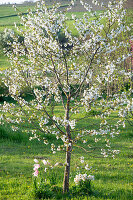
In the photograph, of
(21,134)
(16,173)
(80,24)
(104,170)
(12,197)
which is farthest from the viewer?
(21,134)

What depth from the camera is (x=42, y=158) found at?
1078 cm

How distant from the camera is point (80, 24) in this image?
21.2 ft

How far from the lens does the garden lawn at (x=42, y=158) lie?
7164 mm

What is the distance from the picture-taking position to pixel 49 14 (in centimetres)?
699

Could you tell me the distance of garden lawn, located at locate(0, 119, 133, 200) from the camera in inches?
282

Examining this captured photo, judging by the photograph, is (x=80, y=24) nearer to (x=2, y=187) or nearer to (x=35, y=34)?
(x=35, y=34)

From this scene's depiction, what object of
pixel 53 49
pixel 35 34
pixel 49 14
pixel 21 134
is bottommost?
pixel 21 134

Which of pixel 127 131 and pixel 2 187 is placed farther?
pixel 127 131

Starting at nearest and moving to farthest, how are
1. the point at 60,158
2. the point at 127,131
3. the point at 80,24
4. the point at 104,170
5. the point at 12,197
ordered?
the point at 80,24 → the point at 12,197 → the point at 104,170 → the point at 60,158 → the point at 127,131

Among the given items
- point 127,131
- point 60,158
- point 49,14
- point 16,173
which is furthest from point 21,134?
point 49,14

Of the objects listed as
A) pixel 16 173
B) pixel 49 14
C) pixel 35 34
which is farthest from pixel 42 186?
pixel 49 14

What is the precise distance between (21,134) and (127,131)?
6337 millimetres

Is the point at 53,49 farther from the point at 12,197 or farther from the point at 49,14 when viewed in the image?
the point at 12,197

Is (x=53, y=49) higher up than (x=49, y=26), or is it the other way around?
(x=49, y=26)
